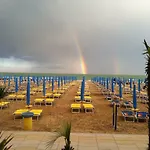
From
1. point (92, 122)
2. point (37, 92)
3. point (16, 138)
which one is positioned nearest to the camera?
point (16, 138)

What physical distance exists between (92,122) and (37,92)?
55.4 feet

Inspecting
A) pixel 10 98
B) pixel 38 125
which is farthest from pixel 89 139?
pixel 10 98

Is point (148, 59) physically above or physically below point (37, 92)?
above

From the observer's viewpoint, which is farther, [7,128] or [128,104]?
[128,104]

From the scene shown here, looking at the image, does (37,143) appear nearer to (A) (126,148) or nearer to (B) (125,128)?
(A) (126,148)

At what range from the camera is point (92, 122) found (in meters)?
12.0

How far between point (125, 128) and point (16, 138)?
5.24 m

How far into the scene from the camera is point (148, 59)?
5.26 meters

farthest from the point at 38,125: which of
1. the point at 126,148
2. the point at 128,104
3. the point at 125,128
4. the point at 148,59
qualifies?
the point at 128,104

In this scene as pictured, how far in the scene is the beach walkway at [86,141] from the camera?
7320mm

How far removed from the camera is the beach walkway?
24.0ft

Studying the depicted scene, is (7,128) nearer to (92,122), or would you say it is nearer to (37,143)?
(37,143)

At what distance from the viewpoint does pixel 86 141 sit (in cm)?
805

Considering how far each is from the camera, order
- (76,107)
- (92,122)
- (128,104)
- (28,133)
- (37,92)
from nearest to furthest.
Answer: (28,133), (92,122), (76,107), (128,104), (37,92)
